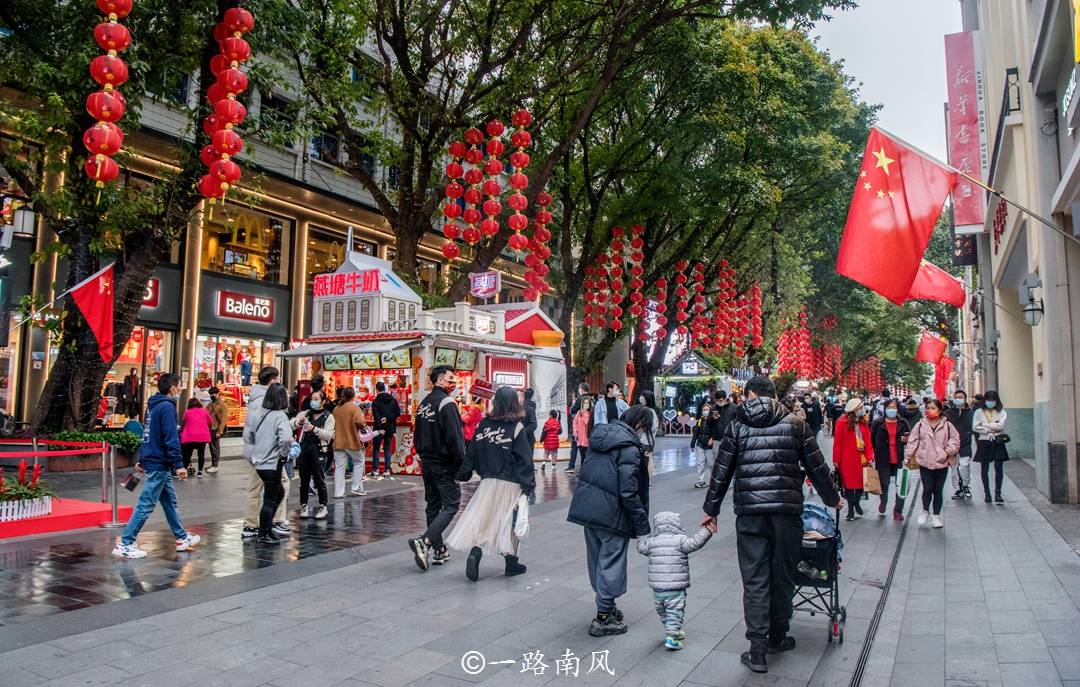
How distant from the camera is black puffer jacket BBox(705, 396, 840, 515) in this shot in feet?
15.3

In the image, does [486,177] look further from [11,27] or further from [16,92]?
[16,92]

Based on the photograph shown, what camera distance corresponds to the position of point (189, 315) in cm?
1912

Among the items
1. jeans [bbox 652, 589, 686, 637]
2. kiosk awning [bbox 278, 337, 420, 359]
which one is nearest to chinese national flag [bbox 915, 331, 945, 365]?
kiosk awning [bbox 278, 337, 420, 359]

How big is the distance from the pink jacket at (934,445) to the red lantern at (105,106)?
1058 cm

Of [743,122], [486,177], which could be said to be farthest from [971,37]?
[486,177]

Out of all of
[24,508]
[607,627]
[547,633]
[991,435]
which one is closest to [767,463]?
[607,627]

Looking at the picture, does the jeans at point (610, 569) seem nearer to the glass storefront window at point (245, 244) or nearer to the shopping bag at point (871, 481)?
the shopping bag at point (871, 481)

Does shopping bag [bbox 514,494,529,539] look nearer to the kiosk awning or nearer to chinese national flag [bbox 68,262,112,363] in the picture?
chinese national flag [bbox 68,262,112,363]

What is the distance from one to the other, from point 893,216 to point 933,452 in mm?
3293

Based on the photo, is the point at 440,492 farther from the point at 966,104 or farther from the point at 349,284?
the point at 966,104

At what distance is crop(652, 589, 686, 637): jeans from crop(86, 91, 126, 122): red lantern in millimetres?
7947

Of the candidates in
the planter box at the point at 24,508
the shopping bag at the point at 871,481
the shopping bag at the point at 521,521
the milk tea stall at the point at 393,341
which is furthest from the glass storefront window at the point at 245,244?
the shopping bag at the point at 871,481

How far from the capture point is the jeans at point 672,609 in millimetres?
4840

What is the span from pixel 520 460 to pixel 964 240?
23.9 m
